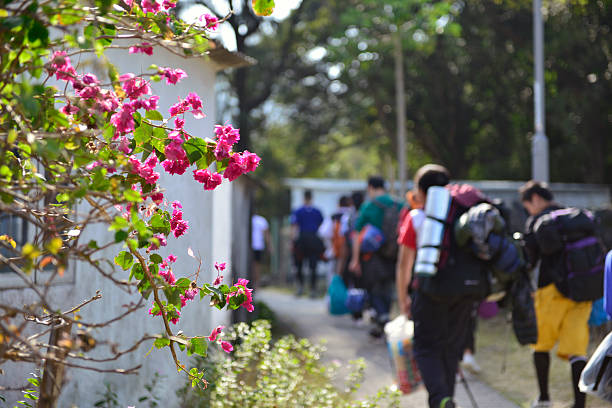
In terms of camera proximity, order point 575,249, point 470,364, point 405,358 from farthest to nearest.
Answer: point 470,364 → point 575,249 → point 405,358

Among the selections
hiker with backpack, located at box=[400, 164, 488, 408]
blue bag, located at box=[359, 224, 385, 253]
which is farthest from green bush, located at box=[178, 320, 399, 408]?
blue bag, located at box=[359, 224, 385, 253]

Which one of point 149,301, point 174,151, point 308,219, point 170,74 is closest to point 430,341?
point 149,301

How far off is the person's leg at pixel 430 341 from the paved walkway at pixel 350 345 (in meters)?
0.75

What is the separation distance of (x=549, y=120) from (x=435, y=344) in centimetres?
1576

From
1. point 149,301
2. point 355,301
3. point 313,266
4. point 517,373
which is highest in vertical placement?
point 149,301

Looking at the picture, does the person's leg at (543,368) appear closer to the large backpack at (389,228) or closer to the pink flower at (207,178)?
the large backpack at (389,228)

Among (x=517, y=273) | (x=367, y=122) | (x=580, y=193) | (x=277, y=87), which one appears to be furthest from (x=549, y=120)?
(x=517, y=273)

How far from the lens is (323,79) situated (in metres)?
26.3

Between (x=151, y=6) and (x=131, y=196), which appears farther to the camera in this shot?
(x=151, y=6)

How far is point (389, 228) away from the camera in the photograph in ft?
29.4

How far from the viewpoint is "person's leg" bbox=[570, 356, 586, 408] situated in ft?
18.1

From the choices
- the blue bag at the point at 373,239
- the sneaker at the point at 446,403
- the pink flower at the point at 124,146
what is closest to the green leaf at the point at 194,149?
the pink flower at the point at 124,146

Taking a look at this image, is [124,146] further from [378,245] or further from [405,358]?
[378,245]

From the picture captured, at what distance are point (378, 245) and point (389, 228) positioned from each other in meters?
0.25
